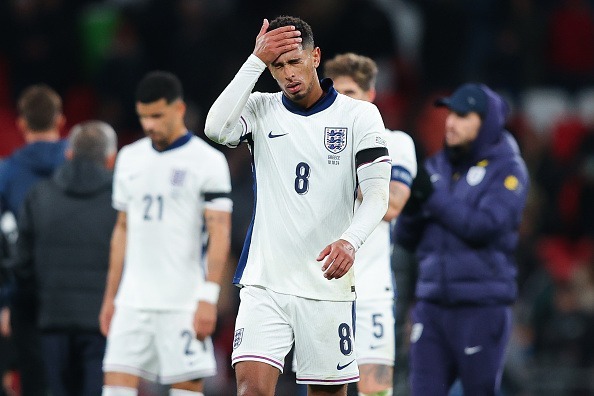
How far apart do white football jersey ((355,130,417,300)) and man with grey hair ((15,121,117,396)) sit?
2058 mm

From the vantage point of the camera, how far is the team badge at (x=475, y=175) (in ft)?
27.4

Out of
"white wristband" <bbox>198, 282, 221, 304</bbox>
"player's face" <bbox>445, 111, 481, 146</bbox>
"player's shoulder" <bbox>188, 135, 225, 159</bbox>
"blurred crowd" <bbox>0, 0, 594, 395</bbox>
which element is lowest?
"white wristband" <bbox>198, 282, 221, 304</bbox>

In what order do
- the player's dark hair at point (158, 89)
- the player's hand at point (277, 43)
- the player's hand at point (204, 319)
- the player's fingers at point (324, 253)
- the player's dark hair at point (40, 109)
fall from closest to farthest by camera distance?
the player's fingers at point (324, 253) < the player's hand at point (277, 43) < the player's hand at point (204, 319) < the player's dark hair at point (158, 89) < the player's dark hair at point (40, 109)

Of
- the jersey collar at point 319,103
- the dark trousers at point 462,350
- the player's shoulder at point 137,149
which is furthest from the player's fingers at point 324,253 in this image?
the player's shoulder at point 137,149

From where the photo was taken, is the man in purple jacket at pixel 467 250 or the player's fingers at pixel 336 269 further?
the man in purple jacket at pixel 467 250

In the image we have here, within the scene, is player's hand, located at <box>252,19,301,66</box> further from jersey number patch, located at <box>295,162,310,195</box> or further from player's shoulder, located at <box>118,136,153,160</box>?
player's shoulder, located at <box>118,136,153,160</box>

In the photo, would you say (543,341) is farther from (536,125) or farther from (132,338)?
(132,338)

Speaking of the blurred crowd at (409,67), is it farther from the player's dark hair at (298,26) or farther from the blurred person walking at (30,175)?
the player's dark hair at (298,26)

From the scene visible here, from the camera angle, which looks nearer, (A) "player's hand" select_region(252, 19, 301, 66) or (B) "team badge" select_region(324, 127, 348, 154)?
(A) "player's hand" select_region(252, 19, 301, 66)

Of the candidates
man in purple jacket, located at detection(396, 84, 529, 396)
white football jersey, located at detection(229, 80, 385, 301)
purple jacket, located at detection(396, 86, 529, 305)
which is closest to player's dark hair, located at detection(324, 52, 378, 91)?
man in purple jacket, located at detection(396, 84, 529, 396)

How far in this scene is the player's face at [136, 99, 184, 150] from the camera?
877cm

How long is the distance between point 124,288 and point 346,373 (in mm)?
2516

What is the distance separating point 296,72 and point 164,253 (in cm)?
246

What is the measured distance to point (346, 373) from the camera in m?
6.69
